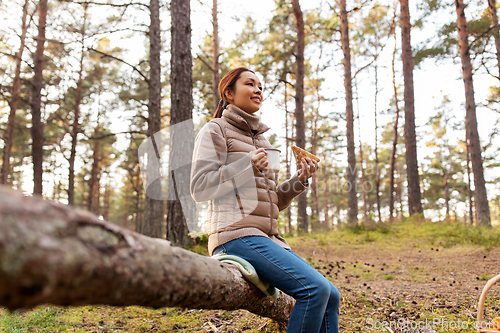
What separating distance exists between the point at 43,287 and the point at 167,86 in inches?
690

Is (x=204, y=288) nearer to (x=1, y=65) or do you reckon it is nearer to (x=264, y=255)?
(x=264, y=255)

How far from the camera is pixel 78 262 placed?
2.82ft

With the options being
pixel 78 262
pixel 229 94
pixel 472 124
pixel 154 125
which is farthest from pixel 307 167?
pixel 472 124

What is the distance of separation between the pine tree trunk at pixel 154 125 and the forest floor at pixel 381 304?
339cm

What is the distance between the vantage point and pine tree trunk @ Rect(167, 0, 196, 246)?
5340mm

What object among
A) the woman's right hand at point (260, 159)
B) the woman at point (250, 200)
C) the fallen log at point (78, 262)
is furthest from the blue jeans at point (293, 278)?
the fallen log at point (78, 262)

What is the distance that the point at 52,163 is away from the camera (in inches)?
834

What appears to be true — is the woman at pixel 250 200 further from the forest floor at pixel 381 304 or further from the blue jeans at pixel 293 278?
the forest floor at pixel 381 304

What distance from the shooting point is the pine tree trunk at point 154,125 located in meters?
7.87

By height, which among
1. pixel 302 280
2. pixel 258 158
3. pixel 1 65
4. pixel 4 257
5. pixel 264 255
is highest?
pixel 1 65

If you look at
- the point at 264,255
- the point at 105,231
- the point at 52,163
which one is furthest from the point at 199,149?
the point at 52,163

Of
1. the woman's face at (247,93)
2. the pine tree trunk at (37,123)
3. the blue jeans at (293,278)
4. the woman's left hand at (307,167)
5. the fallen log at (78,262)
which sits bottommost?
the blue jeans at (293,278)

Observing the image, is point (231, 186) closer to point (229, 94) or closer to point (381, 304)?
point (229, 94)

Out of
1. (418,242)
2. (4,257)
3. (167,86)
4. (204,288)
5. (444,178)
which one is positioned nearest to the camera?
(4,257)
